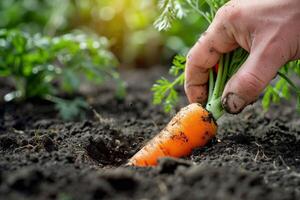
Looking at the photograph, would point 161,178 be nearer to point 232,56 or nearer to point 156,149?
point 156,149

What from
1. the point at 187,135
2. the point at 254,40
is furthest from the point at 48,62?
the point at 254,40

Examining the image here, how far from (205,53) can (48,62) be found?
6.59 feet

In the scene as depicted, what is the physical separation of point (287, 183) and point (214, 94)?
957 mm

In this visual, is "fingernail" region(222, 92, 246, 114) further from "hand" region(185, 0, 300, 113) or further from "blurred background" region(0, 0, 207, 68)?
"blurred background" region(0, 0, 207, 68)

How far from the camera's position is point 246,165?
101 inches

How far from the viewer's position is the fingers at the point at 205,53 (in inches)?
111

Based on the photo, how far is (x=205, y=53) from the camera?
2.95 metres

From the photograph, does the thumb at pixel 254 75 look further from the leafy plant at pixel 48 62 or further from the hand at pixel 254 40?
the leafy plant at pixel 48 62

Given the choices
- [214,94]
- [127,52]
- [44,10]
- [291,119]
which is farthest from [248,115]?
[44,10]

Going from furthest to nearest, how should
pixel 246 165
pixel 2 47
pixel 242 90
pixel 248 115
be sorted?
pixel 2 47, pixel 248 115, pixel 242 90, pixel 246 165

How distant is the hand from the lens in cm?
259

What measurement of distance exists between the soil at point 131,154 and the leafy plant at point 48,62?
0.16 m

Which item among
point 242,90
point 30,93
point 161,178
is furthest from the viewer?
point 30,93

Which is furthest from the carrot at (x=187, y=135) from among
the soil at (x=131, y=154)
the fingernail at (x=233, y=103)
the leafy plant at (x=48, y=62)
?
the leafy plant at (x=48, y=62)
